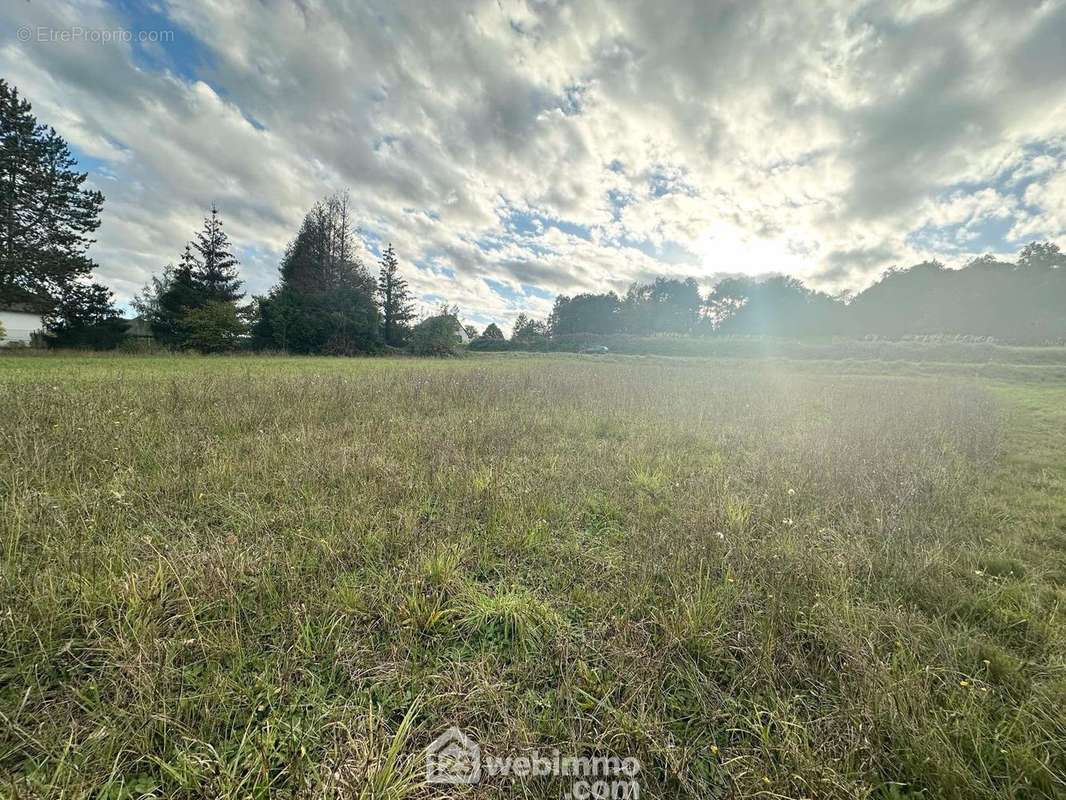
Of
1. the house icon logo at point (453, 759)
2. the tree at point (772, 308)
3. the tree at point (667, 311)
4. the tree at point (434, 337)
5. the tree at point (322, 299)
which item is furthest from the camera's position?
the tree at point (667, 311)

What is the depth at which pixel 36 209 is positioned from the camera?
Result: 24.7 m

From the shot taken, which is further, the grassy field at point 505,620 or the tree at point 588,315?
the tree at point 588,315

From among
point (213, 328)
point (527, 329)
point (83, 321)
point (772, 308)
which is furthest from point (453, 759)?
point (772, 308)

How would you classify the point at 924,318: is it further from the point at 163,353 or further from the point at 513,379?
the point at 163,353

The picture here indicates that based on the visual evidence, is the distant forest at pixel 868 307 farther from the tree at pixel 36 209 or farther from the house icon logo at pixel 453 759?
the tree at pixel 36 209

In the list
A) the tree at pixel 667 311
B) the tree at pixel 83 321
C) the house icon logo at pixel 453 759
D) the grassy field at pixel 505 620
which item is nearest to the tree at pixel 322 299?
the tree at pixel 83 321

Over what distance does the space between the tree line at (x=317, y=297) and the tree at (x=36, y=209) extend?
0.07 meters

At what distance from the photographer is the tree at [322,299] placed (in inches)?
1276

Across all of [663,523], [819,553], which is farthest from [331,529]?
[819,553]

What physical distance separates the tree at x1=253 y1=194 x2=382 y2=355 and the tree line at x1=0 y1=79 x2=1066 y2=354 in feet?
0.35

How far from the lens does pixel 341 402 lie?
7.67 metres

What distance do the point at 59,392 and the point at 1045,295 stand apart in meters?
83.8

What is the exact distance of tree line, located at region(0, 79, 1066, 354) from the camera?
966 inches

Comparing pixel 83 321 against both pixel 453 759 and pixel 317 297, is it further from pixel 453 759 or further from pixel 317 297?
pixel 453 759
